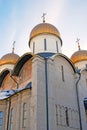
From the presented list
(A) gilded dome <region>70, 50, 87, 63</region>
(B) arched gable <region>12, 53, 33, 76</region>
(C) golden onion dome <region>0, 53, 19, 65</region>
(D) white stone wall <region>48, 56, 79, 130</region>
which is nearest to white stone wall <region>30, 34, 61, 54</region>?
(B) arched gable <region>12, 53, 33, 76</region>

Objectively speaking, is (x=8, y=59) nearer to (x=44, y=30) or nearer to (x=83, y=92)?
(x=44, y=30)

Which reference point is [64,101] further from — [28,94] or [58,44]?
[58,44]

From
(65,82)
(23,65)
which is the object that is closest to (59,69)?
(65,82)

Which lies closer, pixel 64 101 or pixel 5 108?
pixel 64 101

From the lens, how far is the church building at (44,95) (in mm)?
10062

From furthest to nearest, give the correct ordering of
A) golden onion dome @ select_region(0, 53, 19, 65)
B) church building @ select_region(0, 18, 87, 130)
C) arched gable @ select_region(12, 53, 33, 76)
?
golden onion dome @ select_region(0, 53, 19, 65) → arched gable @ select_region(12, 53, 33, 76) → church building @ select_region(0, 18, 87, 130)

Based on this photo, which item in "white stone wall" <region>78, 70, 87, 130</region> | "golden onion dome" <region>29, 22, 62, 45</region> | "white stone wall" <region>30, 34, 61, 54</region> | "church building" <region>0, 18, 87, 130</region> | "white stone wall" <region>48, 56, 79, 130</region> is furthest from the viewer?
"golden onion dome" <region>29, 22, 62, 45</region>

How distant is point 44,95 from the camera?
10.5 metres

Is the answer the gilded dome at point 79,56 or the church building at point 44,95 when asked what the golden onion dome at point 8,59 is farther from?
the gilded dome at point 79,56

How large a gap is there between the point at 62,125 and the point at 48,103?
1695mm

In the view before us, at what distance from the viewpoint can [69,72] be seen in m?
13.6

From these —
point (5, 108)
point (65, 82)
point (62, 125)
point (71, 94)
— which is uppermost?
point (65, 82)

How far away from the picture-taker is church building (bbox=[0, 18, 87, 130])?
33.0ft

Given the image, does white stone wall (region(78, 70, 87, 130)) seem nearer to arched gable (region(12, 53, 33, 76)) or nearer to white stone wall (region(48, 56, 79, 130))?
white stone wall (region(48, 56, 79, 130))
